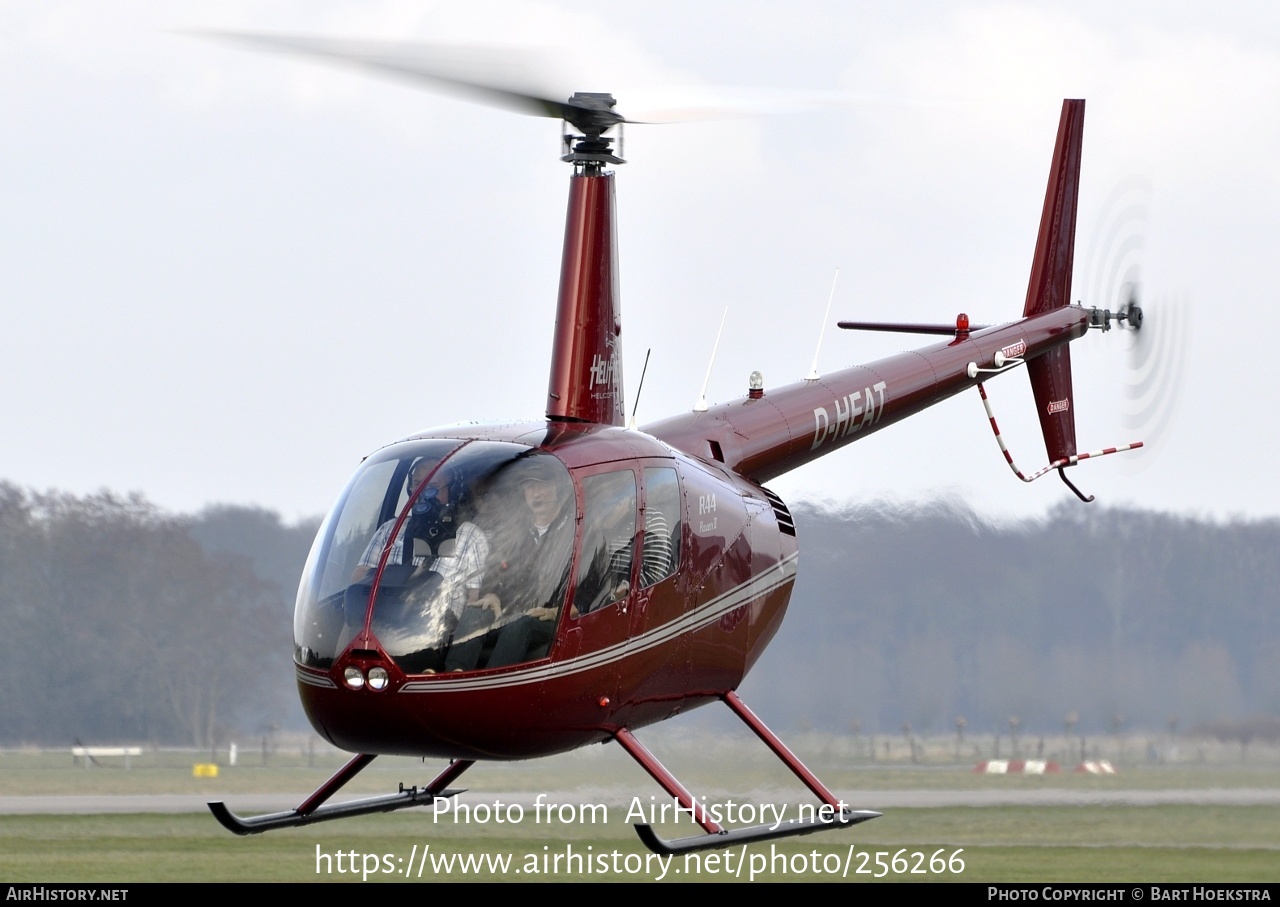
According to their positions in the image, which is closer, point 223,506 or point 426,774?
point 426,774

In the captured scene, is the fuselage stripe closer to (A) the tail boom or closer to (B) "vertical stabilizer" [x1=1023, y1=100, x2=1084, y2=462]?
(A) the tail boom

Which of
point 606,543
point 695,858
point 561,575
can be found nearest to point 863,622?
point 695,858

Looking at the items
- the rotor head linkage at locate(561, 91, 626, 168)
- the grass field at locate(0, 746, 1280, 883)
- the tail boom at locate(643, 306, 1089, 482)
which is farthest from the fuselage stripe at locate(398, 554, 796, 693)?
the grass field at locate(0, 746, 1280, 883)

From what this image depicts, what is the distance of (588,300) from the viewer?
10.3 metres

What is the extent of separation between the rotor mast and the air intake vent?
46.5 inches

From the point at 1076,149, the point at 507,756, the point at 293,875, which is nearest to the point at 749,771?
the point at 293,875

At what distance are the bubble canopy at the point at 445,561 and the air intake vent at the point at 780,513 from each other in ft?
8.17

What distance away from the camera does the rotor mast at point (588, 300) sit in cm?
1013

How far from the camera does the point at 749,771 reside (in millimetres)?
15703

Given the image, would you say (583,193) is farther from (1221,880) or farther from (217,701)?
(217,701)

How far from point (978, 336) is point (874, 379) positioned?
1.52m

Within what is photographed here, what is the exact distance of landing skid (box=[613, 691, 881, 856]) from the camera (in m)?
8.79

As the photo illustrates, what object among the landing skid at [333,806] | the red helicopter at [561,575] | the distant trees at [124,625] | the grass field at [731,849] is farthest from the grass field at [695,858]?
the red helicopter at [561,575]

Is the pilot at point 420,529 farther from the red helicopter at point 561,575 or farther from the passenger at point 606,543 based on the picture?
the passenger at point 606,543
